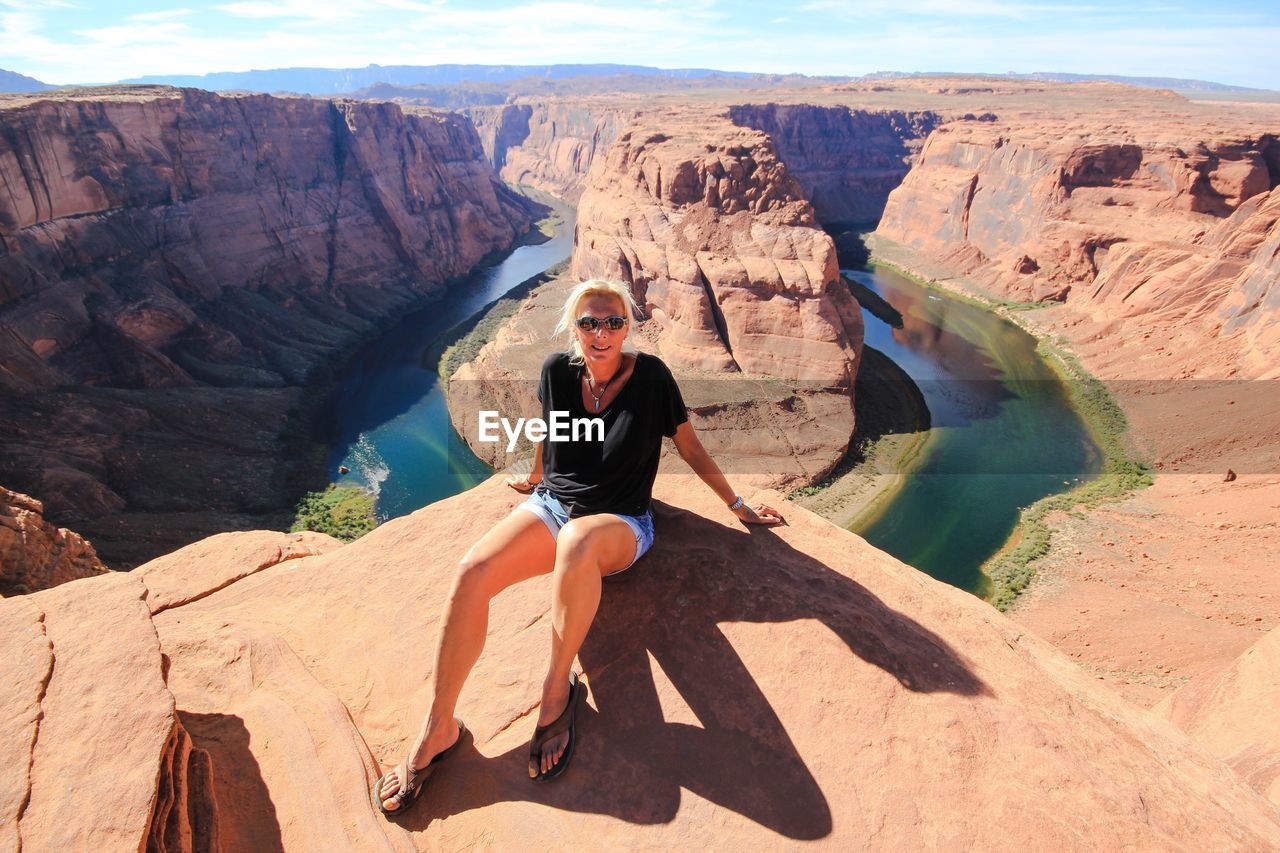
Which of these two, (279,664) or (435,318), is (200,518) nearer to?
(279,664)

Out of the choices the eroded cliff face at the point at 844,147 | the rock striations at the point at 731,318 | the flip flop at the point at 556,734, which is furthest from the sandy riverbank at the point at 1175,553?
the eroded cliff face at the point at 844,147

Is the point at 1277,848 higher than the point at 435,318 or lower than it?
higher

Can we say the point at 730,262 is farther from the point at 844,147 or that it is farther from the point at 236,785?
the point at 844,147

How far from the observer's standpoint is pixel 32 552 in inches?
433

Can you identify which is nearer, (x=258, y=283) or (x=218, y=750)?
(x=218, y=750)

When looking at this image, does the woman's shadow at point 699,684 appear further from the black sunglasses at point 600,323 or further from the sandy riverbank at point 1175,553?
the sandy riverbank at point 1175,553

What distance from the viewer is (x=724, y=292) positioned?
35656 millimetres

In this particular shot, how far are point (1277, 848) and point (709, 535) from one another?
4260mm

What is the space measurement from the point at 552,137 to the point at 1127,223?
96767 millimetres

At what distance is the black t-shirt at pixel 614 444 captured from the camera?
5.37m

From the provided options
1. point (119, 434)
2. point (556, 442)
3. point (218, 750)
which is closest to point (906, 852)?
point (556, 442)

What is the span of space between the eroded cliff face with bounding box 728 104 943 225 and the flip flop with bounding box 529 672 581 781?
292 ft

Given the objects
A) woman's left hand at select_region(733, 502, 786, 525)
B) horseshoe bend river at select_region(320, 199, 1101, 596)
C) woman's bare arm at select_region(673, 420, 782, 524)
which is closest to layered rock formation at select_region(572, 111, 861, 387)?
horseshoe bend river at select_region(320, 199, 1101, 596)

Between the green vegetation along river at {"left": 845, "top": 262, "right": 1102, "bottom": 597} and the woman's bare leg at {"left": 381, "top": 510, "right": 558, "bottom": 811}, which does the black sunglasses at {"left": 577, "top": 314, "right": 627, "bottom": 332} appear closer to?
the woman's bare leg at {"left": 381, "top": 510, "right": 558, "bottom": 811}
